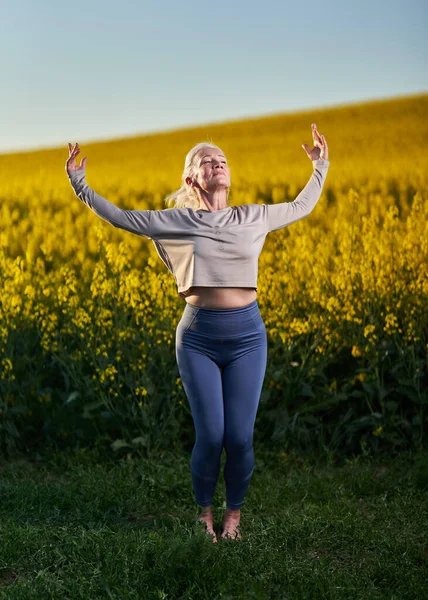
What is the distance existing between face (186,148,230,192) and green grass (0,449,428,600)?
5.31 feet

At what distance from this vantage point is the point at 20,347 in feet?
20.4

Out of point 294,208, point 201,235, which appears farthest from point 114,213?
point 294,208

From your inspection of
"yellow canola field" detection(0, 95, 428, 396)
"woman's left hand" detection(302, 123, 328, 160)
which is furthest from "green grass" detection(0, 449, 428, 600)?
"woman's left hand" detection(302, 123, 328, 160)

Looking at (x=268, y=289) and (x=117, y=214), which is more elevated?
(x=117, y=214)

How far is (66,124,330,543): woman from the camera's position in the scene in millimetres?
3838

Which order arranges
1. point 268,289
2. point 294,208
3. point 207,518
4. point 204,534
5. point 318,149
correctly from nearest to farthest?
point 204,534, point 294,208, point 207,518, point 318,149, point 268,289

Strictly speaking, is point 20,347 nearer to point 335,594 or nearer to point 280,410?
point 280,410

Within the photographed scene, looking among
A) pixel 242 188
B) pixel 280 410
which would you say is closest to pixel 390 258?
pixel 280 410

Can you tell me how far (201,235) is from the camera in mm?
3834

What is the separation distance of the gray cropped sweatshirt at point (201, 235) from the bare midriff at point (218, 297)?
4 cm

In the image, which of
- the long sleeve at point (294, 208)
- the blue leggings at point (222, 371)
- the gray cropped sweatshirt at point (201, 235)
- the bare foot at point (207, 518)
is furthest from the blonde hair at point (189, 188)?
the bare foot at point (207, 518)

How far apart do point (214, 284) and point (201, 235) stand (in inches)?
9.3

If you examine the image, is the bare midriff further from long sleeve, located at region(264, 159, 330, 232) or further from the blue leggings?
long sleeve, located at region(264, 159, 330, 232)

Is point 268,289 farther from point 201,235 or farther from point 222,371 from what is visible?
point 201,235
